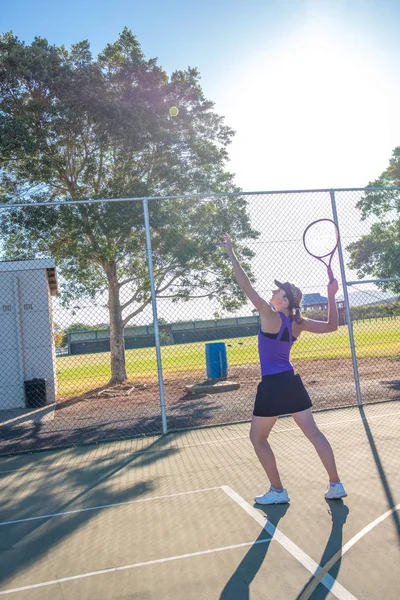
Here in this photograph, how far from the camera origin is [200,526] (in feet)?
13.4

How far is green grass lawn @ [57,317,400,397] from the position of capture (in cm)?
1401

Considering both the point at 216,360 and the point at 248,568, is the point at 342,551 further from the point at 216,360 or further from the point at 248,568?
the point at 216,360

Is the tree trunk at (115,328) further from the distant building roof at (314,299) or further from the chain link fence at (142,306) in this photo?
the distant building roof at (314,299)

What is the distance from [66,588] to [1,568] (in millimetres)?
641

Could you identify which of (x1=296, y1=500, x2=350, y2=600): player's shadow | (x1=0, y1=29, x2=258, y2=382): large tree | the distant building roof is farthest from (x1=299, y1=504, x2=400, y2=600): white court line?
(x1=0, y1=29, x2=258, y2=382): large tree

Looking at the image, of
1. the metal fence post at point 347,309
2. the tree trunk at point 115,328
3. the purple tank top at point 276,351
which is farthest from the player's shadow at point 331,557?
the tree trunk at point 115,328

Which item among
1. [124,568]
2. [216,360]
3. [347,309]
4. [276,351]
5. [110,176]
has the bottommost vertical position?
[124,568]

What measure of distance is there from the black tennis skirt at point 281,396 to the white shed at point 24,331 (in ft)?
30.0

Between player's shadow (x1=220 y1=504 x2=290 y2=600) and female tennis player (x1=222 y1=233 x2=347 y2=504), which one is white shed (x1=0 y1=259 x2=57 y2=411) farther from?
player's shadow (x1=220 y1=504 x2=290 y2=600)

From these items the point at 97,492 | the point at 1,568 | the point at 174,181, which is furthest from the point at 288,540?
the point at 174,181

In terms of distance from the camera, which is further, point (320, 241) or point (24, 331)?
point (24, 331)

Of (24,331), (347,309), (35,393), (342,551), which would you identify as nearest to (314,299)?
(347,309)

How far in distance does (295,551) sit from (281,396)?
120 centimetres

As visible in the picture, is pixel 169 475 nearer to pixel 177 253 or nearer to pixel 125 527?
pixel 125 527
